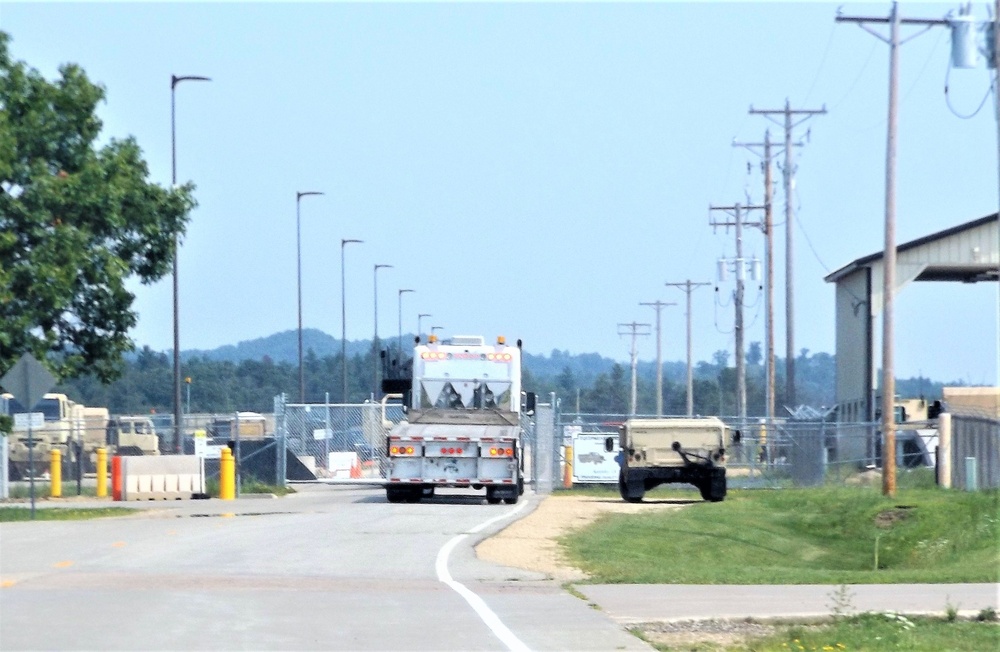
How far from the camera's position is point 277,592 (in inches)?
539

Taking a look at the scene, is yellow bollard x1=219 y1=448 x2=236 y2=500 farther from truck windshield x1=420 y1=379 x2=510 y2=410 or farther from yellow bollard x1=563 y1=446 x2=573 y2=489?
yellow bollard x1=563 y1=446 x2=573 y2=489

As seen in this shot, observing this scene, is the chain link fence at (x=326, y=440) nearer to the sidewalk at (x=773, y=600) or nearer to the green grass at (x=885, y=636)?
the sidewalk at (x=773, y=600)

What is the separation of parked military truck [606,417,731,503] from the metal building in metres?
15.3

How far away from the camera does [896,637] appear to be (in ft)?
38.3

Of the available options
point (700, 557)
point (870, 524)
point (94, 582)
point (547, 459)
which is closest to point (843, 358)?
point (547, 459)

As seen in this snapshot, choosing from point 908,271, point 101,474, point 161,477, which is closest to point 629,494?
point 161,477

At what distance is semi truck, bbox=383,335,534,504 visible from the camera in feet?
97.8

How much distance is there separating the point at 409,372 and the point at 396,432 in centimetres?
339

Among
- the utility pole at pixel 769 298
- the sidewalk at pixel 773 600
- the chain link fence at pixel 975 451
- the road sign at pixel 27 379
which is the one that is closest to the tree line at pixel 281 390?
the utility pole at pixel 769 298

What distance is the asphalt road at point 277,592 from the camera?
10789 mm

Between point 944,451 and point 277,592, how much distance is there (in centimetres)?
2630

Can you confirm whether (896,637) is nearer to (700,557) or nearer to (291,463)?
(700,557)

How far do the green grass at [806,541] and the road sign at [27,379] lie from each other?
9.40 m

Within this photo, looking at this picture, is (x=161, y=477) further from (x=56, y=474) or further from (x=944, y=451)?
(x=944, y=451)
